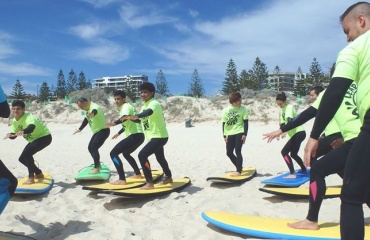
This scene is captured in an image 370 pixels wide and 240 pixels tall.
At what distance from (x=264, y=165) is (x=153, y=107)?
4814mm

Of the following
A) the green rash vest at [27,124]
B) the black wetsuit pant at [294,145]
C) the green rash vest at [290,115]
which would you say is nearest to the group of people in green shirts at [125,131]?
the green rash vest at [27,124]

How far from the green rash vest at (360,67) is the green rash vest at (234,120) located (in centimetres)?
513

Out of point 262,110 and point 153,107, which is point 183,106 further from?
point 153,107

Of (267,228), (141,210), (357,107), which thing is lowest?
(141,210)

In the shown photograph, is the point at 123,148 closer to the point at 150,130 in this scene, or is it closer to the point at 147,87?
the point at 150,130

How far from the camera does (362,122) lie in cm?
245

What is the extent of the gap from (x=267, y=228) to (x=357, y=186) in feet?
4.98

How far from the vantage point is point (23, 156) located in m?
6.89

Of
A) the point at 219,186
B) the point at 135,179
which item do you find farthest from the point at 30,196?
the point at 219,186

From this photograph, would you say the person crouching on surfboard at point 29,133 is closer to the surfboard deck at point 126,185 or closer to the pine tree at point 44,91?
the surfboard deck at point 126,185

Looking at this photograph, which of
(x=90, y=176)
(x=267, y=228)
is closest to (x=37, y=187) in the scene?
(x=90, y=176)

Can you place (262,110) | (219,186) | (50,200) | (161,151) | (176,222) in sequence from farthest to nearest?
(262,110) < (219,186) < (161,151) < (50,200) < (176,222)

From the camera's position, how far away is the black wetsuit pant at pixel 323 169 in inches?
127

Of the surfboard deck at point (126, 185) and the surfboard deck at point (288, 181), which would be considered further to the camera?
the surfboard deck at point (288, 181)
